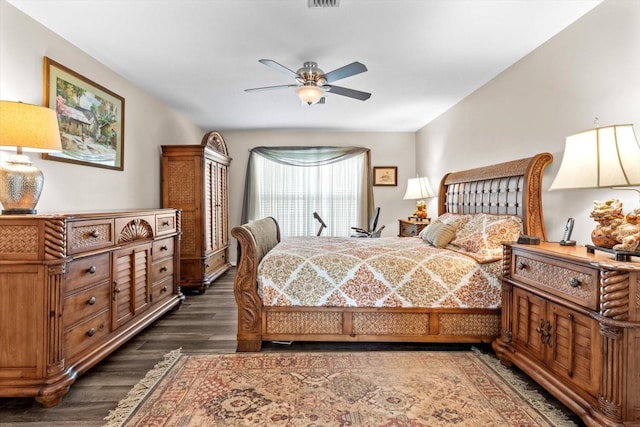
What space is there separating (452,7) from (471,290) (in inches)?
78.0

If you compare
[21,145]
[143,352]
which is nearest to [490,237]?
[143,352]

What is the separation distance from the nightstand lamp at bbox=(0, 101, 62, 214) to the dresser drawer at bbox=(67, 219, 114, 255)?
25 cm

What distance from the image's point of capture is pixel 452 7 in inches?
81.8

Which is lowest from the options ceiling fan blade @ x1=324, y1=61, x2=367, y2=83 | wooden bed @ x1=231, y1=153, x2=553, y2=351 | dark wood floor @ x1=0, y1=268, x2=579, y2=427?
dark wood floor @ x1=0, y1=268, x2=579, y2=427

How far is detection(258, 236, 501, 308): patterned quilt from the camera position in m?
2.41

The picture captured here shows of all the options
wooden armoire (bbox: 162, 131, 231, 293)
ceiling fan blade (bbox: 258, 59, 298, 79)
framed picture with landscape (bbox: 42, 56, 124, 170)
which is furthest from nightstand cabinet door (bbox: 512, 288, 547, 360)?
framed picture with landscape (bbox: 42, 56, 124, 170)

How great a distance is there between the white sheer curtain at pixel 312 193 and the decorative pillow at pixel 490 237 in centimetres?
292

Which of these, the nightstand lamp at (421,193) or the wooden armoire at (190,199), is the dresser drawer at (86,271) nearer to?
the wooden armoire at (190,199)

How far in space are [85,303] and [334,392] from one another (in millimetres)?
1690

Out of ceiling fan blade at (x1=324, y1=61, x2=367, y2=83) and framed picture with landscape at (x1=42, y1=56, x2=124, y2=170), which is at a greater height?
ceiling fan blade at (x1=324, y1=61, x2=367, y2=83)

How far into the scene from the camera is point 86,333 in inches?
81.7

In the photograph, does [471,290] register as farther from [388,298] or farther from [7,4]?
[7,4]

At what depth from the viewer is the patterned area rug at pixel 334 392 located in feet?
5.48

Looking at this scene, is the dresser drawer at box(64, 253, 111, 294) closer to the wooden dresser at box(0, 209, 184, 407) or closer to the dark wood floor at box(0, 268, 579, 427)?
the wooden dresser at box(0, 209, 184, 407)
